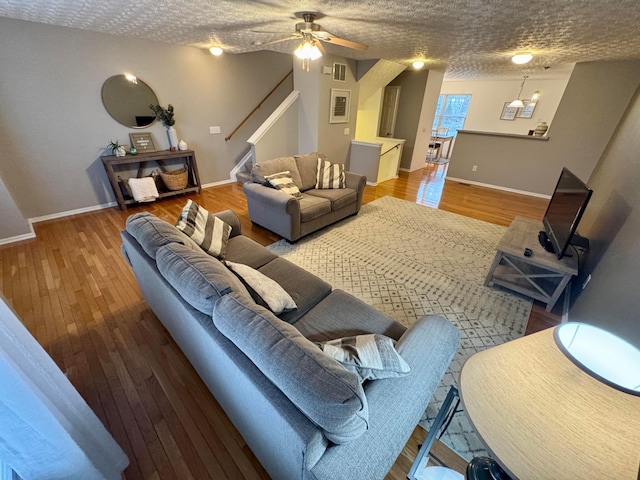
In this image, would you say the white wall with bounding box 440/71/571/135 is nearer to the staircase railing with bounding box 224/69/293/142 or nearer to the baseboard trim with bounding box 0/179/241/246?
the staircase railing with bounding box 224/69/293/142

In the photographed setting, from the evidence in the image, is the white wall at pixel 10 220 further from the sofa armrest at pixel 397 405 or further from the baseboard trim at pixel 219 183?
the sofa armrest at pixel 397 405

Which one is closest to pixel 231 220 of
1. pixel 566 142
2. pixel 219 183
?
pixel 219 183

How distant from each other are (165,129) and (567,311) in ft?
17.5

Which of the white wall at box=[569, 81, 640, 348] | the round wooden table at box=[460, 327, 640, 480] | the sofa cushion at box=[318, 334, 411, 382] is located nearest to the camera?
the round wooden table at box=[460, 327, 640, 480]

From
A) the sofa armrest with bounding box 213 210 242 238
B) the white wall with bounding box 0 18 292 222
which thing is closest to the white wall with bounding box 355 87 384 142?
the white wall with bounding box 0 18 292 222

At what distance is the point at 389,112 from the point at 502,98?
394cm

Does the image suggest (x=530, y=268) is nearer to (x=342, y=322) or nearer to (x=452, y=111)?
(x=342, y=322)

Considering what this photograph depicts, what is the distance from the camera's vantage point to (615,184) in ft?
7.57

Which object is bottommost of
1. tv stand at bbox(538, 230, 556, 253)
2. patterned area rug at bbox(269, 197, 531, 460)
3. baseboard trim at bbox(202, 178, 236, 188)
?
patterned area rug at bbox(269, 197, 531, 460)

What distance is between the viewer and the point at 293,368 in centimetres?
75

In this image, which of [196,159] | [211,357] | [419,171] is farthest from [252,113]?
[211,357]

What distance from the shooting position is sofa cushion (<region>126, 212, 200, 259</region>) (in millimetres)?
1325

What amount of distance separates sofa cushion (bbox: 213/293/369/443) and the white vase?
3.99m

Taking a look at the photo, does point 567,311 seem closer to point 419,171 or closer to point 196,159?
point 419,171
